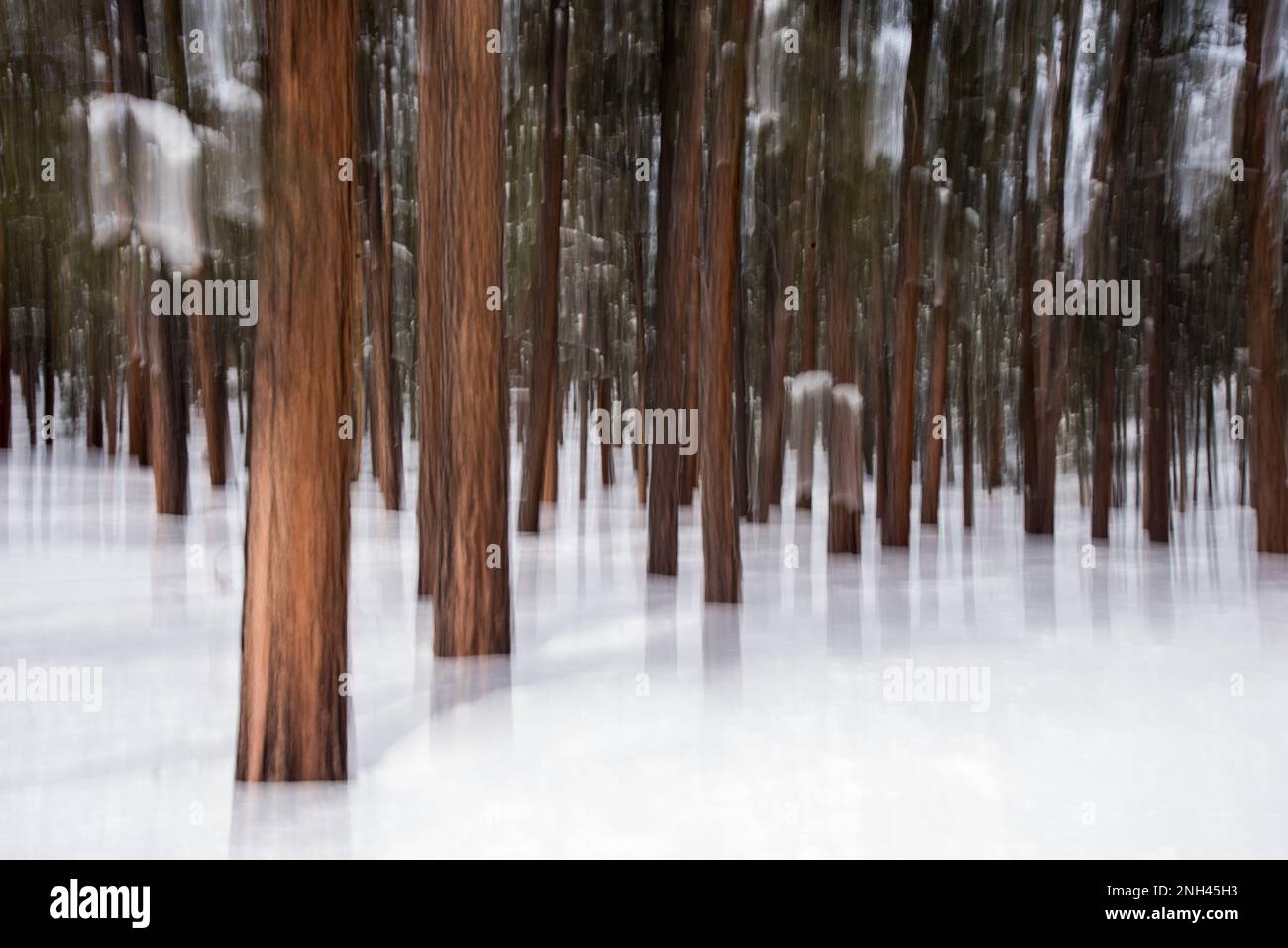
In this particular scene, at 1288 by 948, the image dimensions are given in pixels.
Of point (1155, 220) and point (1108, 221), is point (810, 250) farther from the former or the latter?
point (1155, 220)

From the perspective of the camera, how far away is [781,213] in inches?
477

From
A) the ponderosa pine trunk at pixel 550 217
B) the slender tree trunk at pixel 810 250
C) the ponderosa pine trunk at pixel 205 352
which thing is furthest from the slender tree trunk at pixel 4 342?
the slender tree trunk at pixel 810 250

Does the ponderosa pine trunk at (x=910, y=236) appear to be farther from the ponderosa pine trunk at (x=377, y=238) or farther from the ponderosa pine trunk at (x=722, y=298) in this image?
the ponderosa pine trunk at (x=377, y=238)

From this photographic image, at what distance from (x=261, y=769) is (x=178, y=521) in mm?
7791

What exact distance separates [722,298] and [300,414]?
4.07m

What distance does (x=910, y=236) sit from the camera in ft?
35.3

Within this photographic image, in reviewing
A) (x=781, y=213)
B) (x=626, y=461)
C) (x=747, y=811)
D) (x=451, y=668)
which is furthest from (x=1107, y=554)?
(x=626, y=461)

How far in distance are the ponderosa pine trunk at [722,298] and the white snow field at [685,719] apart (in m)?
0.65

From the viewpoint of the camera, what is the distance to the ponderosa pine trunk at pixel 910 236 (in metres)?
10.7

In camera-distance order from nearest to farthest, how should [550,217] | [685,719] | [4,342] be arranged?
[685,719], [550,217], [4,342]

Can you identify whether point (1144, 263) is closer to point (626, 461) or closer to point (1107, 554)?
point (1107, 554)

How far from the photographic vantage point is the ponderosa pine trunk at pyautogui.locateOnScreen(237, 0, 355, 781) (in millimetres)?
3885

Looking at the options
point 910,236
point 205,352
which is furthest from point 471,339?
point 205,352

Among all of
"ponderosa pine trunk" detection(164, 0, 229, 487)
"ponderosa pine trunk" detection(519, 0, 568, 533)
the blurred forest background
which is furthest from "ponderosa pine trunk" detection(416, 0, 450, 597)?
"ponderosa pine trunk" detection(164, 0, 229, 487)
